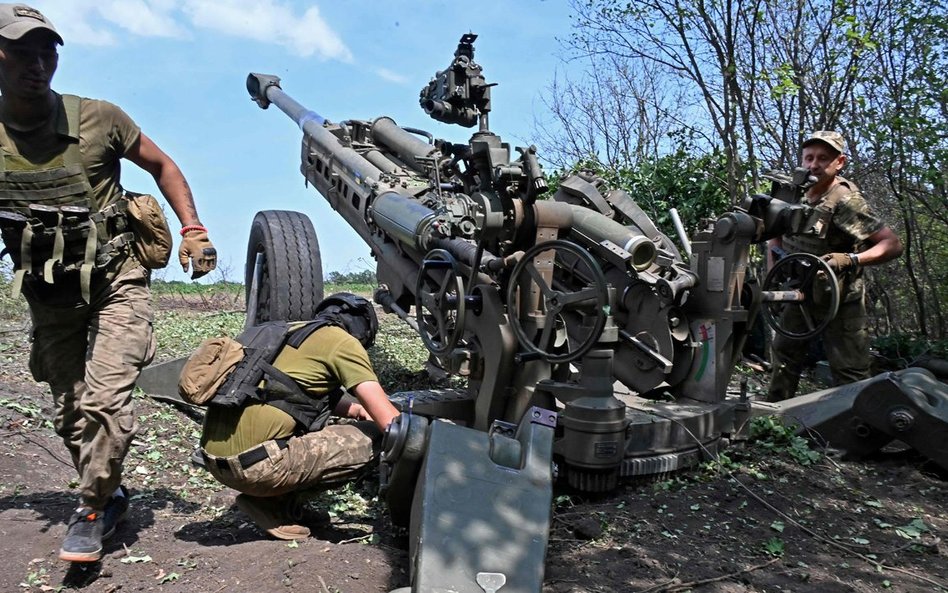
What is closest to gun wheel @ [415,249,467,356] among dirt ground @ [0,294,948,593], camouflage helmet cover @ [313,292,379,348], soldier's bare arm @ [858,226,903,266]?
camouflage helmet cover @ [313,292,379,348]

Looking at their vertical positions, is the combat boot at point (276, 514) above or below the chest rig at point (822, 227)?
below

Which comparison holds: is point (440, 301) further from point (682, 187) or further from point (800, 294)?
point (682, 187)

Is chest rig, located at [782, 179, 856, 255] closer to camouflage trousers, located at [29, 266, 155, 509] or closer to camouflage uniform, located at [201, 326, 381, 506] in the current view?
camouflage uniform, located at [201, 326, 381, 506]

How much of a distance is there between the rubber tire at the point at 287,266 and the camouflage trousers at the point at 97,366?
2.47 meters

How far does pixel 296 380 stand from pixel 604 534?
58.9 inches

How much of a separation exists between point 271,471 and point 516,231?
162 cm

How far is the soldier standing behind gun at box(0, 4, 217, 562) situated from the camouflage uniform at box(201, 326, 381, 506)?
396 millimetres

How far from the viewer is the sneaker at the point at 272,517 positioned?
3562 mm

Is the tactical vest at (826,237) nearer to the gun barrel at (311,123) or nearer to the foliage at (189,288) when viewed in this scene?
the gun barrel at (311,123)

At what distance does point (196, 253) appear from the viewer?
3.48 meters

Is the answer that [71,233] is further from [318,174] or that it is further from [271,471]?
[318,174]

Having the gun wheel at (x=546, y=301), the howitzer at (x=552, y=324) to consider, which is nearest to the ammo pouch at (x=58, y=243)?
the howitzer at (x=552, y=324)

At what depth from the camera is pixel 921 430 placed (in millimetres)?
4164

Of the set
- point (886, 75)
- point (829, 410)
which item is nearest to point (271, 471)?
→ point (829, 410)
